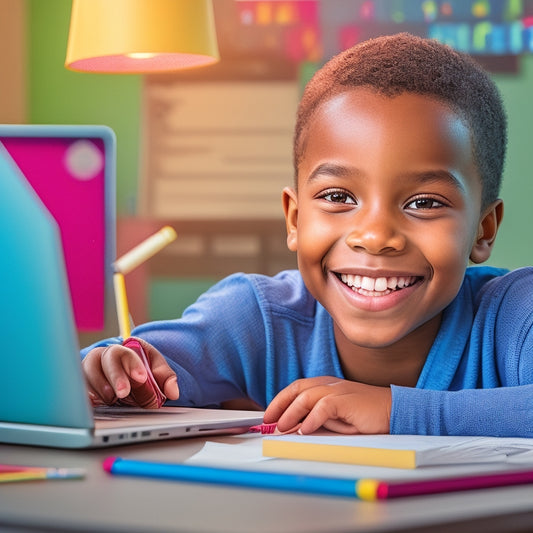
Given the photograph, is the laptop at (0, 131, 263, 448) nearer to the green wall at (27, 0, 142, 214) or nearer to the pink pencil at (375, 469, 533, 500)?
the pink pencil at (375, 469, 533, 500)

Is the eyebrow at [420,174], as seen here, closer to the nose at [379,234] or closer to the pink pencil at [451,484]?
the nose at [379,234]

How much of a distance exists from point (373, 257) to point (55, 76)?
363 centimetres

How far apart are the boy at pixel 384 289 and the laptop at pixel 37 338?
0.18m

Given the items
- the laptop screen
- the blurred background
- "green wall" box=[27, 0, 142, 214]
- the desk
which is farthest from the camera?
"green wall" box=[27, 0, 142, 214]

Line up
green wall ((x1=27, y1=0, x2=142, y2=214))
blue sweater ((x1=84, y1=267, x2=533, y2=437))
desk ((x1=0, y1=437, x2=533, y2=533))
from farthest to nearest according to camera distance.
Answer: green wall ((x1=27, y1=0, x2=142, y2=214)) < blue sweater ((x1=84, y1=267, x2=533, y2=437)) < desk ((x1=0, y1=437, x2=533, y2=533))

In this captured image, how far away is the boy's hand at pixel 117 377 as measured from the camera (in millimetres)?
900

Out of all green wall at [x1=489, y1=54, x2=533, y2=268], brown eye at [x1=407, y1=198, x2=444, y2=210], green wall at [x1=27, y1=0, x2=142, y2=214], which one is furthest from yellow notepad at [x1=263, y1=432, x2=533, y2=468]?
green wall at [x1=27, y1=0, x2=142, y2=214]

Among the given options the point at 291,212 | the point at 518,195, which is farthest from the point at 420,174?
the point at 518,195

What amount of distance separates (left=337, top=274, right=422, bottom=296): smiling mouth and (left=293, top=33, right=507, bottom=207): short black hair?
16cm

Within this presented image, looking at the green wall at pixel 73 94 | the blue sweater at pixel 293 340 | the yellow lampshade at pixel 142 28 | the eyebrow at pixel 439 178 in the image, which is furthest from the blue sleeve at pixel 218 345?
the green wall at pixel 73 94

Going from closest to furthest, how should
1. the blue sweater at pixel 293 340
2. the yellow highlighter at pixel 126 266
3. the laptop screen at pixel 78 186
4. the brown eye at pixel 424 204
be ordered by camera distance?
the brown eye at pixel 424 204, the blue sweater at pixel 293 340, the yellow highlighter at pixel 126 266, the laptop screen at pixel 78 186

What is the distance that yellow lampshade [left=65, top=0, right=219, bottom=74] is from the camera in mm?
2021

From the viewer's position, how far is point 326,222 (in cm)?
106

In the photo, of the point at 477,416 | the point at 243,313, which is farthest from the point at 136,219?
the point at 477,416
